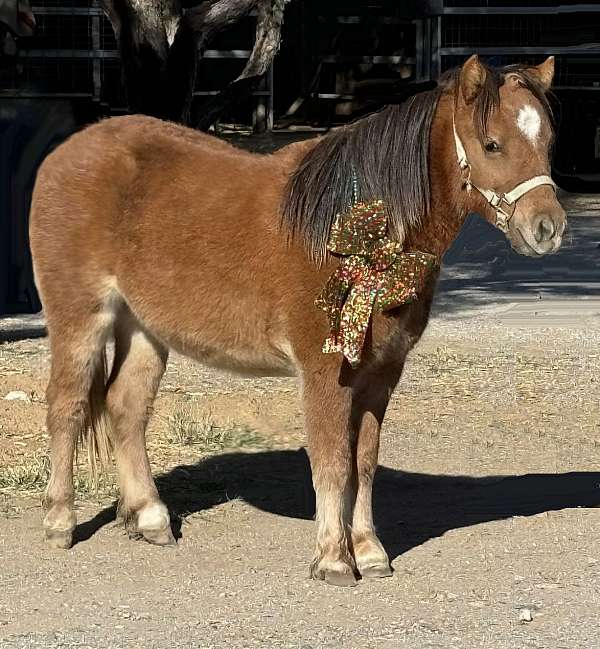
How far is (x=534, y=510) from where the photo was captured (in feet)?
19.5

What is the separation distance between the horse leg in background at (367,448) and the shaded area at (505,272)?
19.5 ft

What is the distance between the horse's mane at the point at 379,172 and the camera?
4.79 metres

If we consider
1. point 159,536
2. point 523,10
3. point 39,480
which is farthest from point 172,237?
point 523,10

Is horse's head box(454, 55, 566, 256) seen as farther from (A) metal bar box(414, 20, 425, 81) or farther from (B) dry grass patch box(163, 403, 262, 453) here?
(A) metal bar box(414, 20, 425, 81)

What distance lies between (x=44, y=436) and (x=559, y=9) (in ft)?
47.5

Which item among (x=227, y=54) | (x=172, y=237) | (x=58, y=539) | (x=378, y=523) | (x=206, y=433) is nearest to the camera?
(x=172, y=237)

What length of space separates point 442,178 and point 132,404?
174cm

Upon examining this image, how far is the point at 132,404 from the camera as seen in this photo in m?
5.66

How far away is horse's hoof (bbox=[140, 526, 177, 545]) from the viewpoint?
17.8 feet

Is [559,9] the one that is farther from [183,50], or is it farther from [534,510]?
[534,510]

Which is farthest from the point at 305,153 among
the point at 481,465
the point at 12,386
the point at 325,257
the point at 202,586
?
the point at 12,386

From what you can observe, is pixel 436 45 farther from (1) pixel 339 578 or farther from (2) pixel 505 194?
(1) pixel 339 578

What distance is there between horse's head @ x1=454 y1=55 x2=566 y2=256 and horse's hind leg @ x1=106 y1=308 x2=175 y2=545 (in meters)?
1.71

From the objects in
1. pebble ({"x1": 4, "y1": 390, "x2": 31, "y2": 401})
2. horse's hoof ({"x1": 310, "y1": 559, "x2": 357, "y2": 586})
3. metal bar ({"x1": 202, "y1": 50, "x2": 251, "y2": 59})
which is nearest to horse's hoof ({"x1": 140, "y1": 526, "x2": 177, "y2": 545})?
horse's hoof ({"x1": 310, "y1": 559, "x2": 357, "y2": 586})
